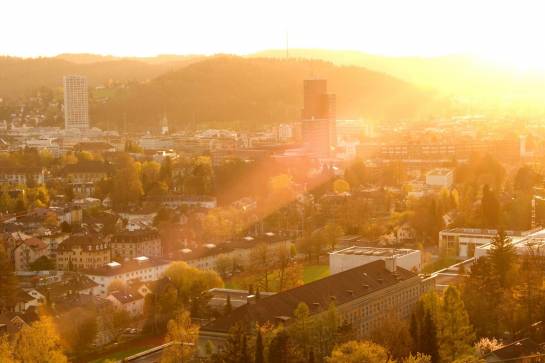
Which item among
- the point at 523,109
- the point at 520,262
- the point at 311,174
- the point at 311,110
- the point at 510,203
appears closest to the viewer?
the point at 520,262

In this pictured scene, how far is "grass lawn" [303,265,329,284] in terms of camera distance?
2314 centimetres

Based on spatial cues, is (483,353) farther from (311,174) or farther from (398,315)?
(311,174)

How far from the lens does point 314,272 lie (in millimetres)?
23984

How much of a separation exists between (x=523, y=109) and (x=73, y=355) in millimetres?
68287

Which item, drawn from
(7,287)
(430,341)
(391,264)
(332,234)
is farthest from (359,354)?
(332,234)

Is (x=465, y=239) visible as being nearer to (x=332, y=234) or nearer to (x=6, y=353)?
(x=332, y=234)

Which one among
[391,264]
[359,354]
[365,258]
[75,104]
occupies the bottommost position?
[365,258]

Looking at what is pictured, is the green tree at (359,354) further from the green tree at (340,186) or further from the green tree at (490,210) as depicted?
the green tree at (340,186)

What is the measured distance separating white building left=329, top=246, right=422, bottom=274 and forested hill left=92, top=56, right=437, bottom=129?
149 ft

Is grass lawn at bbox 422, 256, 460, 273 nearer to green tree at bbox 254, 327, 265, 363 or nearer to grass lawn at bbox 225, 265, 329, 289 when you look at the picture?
grass lawn at bbox 225, 265, 329, 289

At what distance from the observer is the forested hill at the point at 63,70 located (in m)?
96.2

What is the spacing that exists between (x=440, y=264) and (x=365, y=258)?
357cm

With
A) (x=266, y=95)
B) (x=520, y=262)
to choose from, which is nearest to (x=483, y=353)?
(x=520, y=262)

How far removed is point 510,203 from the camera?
98.1 feet
